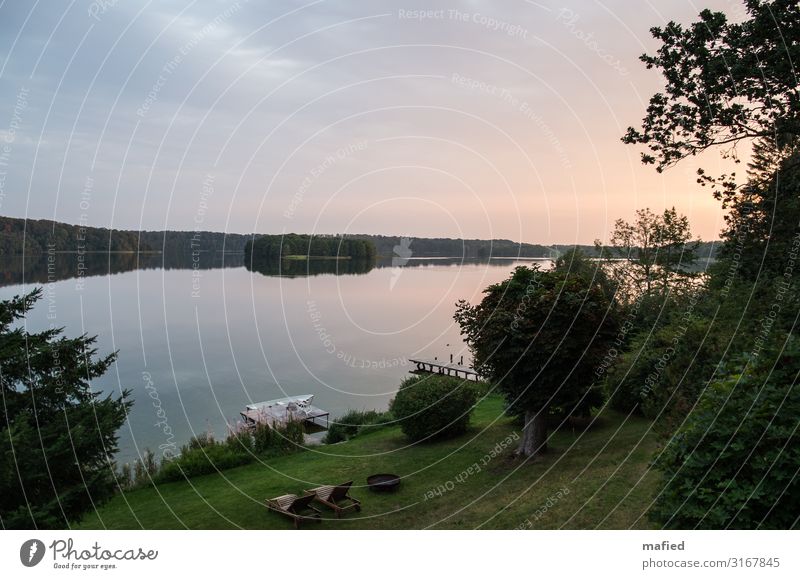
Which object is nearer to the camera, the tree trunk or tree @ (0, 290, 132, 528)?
tree @ (0, 290, 132, 528)

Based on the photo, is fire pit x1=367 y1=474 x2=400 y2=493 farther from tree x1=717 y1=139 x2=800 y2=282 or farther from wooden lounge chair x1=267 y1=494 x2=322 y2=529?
tree x1=717 y1=139 x2=800 y2=282

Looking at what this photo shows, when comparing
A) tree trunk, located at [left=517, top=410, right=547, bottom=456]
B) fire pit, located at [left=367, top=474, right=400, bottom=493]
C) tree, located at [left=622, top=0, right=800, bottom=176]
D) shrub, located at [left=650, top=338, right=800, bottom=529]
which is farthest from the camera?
tree trunk, located at [left=517, top=410, right=547, bottom=456]

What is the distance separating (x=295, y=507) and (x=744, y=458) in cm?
817

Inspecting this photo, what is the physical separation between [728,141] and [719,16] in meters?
1.98

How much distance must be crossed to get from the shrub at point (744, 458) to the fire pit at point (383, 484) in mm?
Result: 7349

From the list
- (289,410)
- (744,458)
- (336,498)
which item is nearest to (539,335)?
(336,498)

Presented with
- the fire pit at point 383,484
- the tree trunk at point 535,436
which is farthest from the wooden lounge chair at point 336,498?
the tree trunk at point 535,436

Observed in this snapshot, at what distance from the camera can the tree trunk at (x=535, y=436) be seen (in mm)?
13656

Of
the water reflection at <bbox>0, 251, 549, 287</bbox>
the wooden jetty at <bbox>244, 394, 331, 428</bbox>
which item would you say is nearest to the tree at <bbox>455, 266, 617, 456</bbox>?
the wooden jetty at <bbox>244, 394, 331, 428</bbox>

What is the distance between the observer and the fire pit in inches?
474

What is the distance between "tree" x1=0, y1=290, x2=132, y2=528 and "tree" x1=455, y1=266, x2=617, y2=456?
8.36m

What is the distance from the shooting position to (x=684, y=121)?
9352 millimetres

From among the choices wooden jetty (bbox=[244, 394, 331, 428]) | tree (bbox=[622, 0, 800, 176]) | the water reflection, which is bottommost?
wooden jetty (bbox=[244, 394, 331, 428])

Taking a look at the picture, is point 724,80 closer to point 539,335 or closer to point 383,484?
point 539,335
